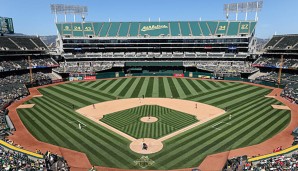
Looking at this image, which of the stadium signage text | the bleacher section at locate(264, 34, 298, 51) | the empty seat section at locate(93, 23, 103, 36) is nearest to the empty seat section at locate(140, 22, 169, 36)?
the stadium signage text

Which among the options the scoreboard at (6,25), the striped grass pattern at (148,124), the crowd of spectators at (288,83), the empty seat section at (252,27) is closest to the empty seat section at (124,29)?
the scoreboard at (6,25)

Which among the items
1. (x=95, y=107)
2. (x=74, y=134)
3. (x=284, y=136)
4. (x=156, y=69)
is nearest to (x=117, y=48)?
(x=156, y=69)

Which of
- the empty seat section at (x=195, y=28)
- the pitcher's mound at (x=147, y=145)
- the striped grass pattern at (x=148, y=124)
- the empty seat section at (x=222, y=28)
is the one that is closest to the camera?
the pitcher's mound at (x=147, y=145)

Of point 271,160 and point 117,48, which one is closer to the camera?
point 271,160

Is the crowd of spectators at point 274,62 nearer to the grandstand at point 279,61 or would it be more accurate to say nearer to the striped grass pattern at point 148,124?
the grandstand at point 279,61

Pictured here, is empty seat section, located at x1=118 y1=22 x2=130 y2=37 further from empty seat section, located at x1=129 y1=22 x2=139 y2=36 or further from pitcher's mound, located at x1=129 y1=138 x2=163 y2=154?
pitcher's mound, located at x1=129 y1=138 x2=163 y2=154

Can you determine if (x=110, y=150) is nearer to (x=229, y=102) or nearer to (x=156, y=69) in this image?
(x=229, y=102)

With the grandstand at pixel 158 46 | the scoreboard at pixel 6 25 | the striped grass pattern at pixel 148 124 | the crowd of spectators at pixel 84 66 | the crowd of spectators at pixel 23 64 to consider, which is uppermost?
the scoreboard at pixel 6 25

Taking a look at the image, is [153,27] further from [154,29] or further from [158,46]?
[158,46]
